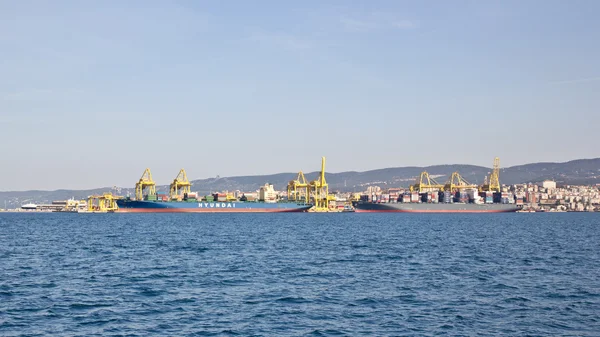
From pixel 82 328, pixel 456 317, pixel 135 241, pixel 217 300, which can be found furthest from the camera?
pixel 135 241

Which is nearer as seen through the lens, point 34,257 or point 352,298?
point 352,298

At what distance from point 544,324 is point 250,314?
12.4m

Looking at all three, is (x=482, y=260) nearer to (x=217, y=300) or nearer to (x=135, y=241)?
(x=217, y=300)

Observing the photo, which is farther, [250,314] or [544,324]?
[250,314]

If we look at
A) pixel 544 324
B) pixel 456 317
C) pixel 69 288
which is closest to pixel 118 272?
pixel 69 288

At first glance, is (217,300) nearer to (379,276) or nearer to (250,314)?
(250,314)

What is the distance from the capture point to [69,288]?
112 ft

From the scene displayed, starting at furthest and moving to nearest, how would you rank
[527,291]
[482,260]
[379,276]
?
[482,260] < [379,276] < [527,291]

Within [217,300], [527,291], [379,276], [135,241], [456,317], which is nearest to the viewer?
[456,317]

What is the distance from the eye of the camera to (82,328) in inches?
974

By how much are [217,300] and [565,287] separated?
19.6 meters

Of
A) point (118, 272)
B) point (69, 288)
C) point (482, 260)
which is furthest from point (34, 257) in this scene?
point (482, 260)

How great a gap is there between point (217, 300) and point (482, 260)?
25826mm

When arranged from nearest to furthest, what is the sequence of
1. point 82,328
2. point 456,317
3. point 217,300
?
point 82,328 < point 456,317 < point 217,300
